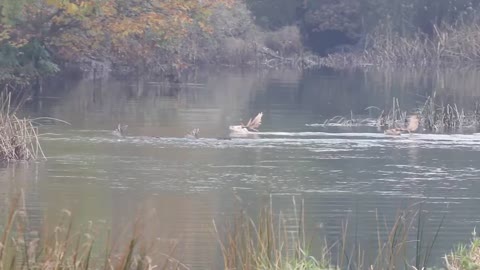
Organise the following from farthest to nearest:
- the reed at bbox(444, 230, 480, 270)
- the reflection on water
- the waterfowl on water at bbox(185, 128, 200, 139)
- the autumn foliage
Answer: the autumn foliage < the waterfowl on water at bbox(185, 128, 200, 139) < the reflection on water < the reed at bbox(444, 230, 480, 270)

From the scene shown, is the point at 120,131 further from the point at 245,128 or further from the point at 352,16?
the point at 352,16

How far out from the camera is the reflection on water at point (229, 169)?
1478 centimetres

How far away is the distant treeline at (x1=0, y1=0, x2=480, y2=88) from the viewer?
34312mm

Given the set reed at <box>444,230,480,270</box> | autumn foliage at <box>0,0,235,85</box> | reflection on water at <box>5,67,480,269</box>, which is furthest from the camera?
autumn foliage at <box>0,0,235,85</box>

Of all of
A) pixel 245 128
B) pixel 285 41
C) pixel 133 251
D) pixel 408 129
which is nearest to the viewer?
pixel 133 251

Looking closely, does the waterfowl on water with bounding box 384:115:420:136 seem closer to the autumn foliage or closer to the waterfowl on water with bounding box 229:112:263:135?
the waterfowl on water with bounding box 229:112:263:135

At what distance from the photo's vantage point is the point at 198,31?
49.5m

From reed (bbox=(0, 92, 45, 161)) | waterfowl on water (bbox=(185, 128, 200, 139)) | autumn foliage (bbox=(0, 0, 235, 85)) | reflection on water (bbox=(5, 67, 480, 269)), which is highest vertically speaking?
autumn foliage (bbox=(0, 0, 235, 85))

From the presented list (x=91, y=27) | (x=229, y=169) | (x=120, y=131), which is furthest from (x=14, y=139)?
(x=91, y=27)

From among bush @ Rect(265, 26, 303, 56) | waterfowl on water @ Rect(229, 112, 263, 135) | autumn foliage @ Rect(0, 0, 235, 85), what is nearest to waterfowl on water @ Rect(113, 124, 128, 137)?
waterfowl on water @ Rect(229, 112, 263, 135)

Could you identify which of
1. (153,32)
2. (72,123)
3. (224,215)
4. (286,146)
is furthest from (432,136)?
(153,32)

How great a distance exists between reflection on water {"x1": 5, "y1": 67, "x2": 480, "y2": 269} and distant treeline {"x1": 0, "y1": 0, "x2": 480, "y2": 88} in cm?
207

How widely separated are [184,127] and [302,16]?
1747 inches

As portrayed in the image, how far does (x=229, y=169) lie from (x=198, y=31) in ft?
100
